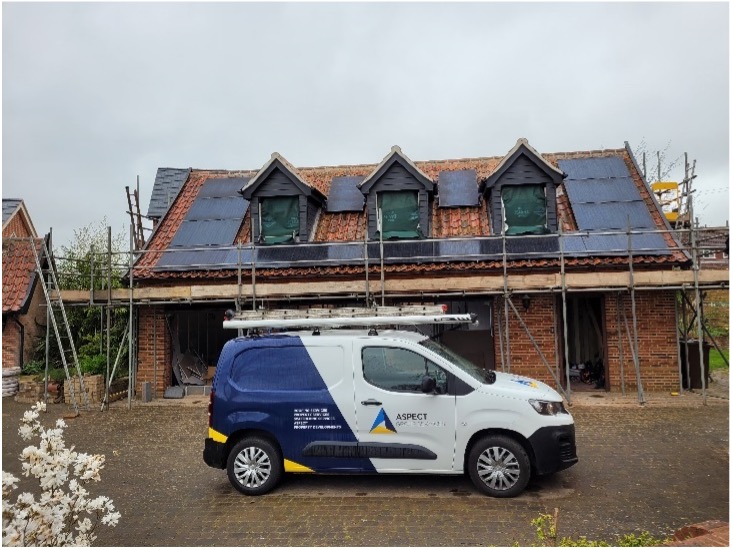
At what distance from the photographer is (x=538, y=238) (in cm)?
1391

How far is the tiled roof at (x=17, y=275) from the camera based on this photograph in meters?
16.4

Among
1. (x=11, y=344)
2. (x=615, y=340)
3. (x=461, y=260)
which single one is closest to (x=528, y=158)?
(x=461, y=260)

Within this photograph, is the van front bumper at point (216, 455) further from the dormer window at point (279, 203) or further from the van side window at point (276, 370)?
the dormer window at point (279, 203)

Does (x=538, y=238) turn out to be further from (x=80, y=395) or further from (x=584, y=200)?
(x=80, y=395)

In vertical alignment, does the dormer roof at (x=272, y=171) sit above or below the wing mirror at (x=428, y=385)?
above

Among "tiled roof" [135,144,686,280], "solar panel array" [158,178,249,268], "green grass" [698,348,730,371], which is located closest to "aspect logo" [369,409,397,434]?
"tiled roof" [135,144,686,280]

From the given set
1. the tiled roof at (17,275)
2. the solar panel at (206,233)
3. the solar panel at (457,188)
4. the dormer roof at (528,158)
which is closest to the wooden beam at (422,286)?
the solar panel at (206,233)

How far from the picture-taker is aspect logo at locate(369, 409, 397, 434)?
682 cm

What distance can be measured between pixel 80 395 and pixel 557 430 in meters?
11.7

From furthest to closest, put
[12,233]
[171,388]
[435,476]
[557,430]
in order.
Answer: [12,233], [171,388], [435,476], [557,430]

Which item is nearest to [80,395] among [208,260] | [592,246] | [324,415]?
[208,260]

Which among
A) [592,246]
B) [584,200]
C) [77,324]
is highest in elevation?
[584,200]

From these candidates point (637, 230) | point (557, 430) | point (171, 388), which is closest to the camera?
point (557, 430)

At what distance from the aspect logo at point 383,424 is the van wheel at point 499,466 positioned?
3.26 feet
